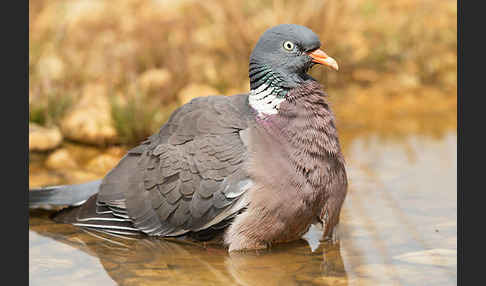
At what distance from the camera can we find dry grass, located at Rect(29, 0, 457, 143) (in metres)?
8.03

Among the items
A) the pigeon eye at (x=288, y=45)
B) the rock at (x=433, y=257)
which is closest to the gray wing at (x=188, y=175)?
the pigeon eye at (x=288, y=45)

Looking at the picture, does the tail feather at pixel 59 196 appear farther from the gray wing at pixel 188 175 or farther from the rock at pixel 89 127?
the rock at pixel 89 127

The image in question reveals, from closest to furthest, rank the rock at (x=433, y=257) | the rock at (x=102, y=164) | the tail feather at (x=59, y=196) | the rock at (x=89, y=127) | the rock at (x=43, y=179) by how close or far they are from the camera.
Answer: the rock at (x=433, y=257), the tail feather at (x=59, y=196), the rock at (x=43, y=179), the rock at (x=102, y=164), the rock at (x=89, y=127)

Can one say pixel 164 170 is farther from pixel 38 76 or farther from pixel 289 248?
pixel 38 76

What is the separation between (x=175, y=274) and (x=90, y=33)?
5.72 meters

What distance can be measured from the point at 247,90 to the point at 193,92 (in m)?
0.72

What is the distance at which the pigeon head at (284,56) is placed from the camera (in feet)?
16.1

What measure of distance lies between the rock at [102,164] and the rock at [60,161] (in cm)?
15

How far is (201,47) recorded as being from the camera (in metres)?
9.25

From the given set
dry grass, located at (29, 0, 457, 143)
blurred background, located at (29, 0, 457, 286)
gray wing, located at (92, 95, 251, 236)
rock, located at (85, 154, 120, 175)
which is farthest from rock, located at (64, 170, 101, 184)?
gray wing, located at (92, 95, 251, 236)

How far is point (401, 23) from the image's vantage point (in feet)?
33.6

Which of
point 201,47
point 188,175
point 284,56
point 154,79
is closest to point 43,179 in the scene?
point 188,175

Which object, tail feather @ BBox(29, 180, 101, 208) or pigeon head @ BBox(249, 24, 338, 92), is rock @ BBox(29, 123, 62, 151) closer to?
tail feather @ BBox(29, 180, 101, 208)

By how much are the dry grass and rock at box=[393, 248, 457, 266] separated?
3221 millimetres
